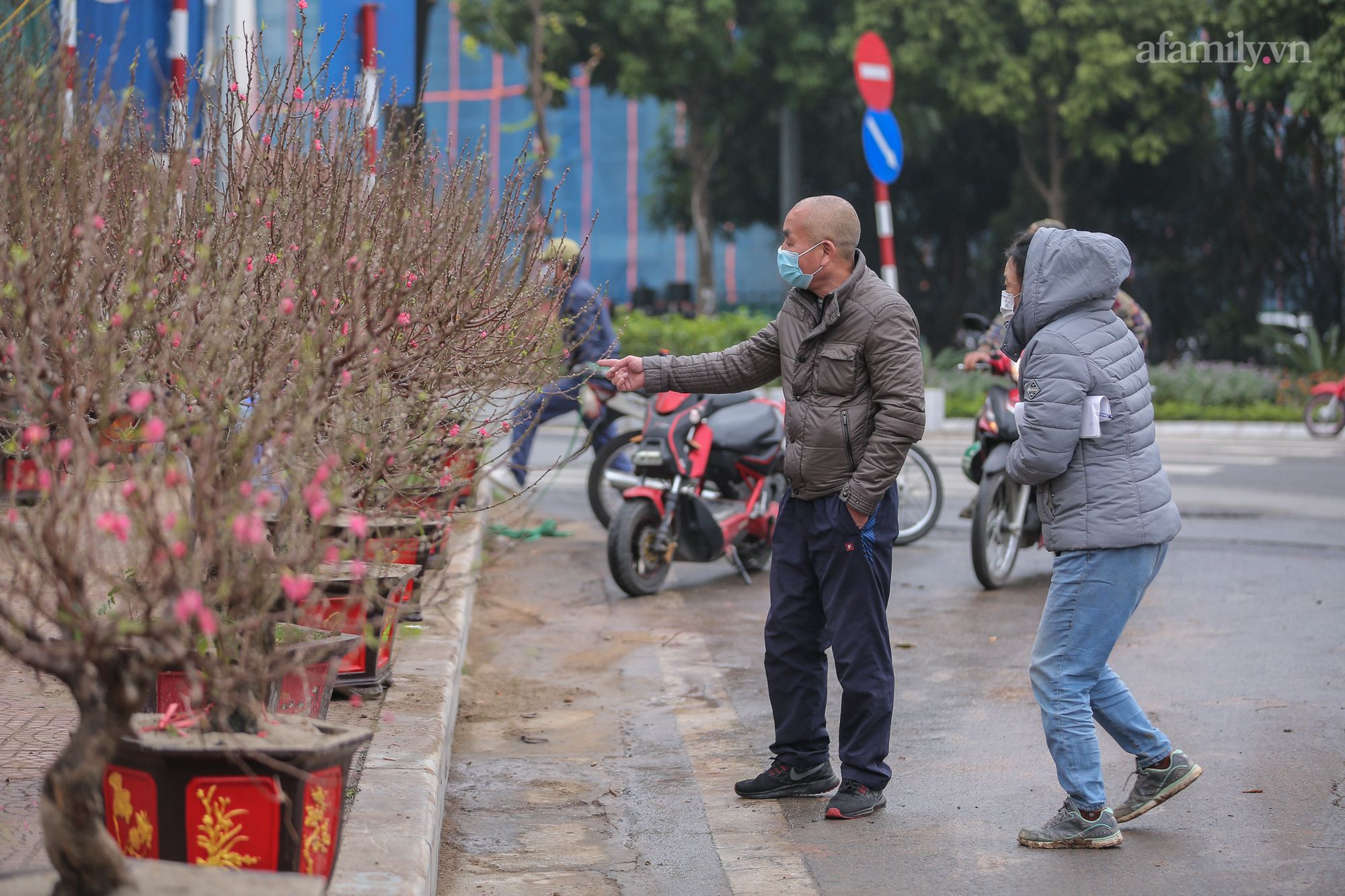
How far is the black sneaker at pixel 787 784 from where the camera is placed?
4.89 m

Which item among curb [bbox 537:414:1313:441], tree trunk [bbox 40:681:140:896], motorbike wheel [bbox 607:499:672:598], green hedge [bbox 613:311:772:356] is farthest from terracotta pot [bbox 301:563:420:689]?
green hedge [bbox 613:311:772:356]

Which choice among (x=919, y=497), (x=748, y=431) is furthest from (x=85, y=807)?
(x=919, y=497)

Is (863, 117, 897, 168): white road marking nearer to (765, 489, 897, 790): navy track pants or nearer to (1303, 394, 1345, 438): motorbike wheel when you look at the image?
(1303, 394, 1345, 438): motorbike wheel

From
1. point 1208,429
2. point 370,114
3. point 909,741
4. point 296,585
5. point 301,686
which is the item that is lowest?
point 1208,429

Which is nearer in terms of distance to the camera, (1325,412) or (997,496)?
(997,496)

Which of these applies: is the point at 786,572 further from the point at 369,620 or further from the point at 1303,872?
the point at 1303,872

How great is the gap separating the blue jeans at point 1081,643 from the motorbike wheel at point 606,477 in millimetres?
5533

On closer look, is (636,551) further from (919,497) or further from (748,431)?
(919,497)

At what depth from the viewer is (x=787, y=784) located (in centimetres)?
489

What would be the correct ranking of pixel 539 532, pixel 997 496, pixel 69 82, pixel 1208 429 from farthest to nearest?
pixel 1208 429 < pixel 539 532 < pixel 997 496 < pixel 69 82

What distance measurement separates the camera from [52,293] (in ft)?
12.7

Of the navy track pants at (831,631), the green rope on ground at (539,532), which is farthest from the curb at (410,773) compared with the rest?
the green rope on ground at (539,532)

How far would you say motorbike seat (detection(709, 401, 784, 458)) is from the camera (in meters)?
8.45

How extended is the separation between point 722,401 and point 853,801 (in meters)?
4.26
